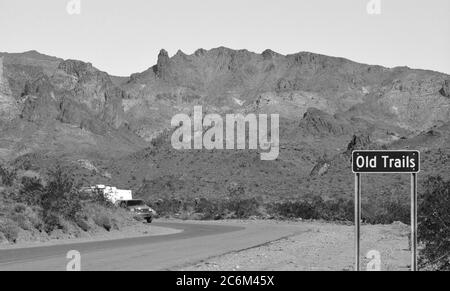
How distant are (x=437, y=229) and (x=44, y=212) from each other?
59.5ft

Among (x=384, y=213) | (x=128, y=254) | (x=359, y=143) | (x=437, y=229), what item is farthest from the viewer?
(x=359, y=143)

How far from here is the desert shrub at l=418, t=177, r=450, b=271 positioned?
18.6 m

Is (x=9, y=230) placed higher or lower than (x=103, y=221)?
higher

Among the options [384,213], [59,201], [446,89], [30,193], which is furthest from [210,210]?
[446,89]

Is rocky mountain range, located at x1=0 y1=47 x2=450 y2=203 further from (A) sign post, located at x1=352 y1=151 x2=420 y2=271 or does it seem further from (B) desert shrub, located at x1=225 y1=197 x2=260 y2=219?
(A) sign post, located at x1=352 y1=151 x2=420 y2=271

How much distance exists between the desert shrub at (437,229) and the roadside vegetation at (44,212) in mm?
14865

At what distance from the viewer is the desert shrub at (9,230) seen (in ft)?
93.0

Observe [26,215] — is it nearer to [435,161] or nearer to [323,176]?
[435,161]

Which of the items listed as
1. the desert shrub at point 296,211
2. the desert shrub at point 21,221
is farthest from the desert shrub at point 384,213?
the desert shrub at point 21,221

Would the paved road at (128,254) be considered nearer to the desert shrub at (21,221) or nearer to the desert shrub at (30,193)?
the desert shrub at (21,221)

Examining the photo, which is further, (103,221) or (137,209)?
(137,209)

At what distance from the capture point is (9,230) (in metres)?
28.5

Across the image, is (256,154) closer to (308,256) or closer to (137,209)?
(137,209)

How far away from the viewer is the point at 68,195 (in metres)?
36.1
